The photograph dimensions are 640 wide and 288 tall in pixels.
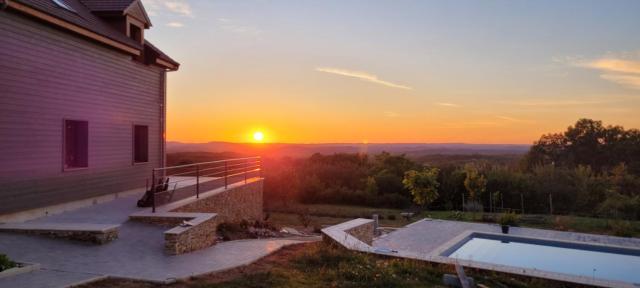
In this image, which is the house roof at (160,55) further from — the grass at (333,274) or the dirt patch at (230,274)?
the grass at (333,274)

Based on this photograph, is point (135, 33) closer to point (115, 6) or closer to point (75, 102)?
point (115, 6)

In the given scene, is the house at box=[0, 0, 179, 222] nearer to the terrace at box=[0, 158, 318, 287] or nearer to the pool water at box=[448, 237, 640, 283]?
the terrace at box=[0, 158, 318, 287]

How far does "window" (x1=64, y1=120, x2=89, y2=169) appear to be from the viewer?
986cm

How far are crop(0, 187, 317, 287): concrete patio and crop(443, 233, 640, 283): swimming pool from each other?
202 inches

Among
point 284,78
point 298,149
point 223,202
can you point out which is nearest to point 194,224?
point 223,202

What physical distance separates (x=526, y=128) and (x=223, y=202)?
25.3 m

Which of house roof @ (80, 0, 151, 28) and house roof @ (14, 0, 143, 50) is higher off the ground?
house roof @ (80, 0, 151, 28)

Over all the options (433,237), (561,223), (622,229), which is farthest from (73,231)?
(561,223)

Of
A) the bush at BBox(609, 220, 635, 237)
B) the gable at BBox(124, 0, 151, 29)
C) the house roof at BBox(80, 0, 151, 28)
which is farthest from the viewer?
the bush at BBox(609, 220, 635, 237)

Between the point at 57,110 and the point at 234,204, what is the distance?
4892 mm

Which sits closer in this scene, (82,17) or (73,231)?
(73,231)

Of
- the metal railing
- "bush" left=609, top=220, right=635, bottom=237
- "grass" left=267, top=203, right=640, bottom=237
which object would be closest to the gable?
the metal railing

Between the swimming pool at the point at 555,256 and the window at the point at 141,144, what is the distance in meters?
8.24

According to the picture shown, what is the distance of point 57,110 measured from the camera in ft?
29.0
